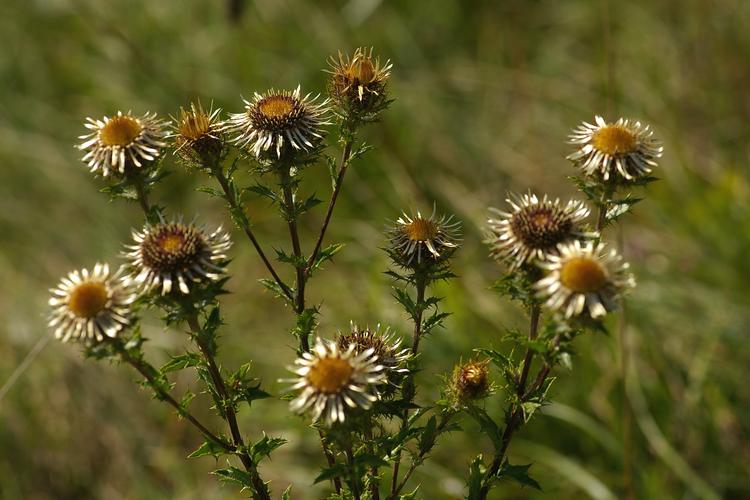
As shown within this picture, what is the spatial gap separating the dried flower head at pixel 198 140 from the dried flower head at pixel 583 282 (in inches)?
30.9

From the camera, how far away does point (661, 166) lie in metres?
4.21

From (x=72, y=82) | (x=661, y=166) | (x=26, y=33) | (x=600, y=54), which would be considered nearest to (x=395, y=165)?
(x=661, y=166)

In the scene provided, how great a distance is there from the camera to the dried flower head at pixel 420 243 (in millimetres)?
1791

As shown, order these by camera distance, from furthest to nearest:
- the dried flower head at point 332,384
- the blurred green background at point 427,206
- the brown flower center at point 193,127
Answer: the blurred green background at point 427,206, the brown flower center at point 193,127, the dried flower head at point 332,384

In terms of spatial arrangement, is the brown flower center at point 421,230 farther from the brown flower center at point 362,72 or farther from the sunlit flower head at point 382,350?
the brown flower center at point 362,72

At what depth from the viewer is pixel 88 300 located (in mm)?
1562

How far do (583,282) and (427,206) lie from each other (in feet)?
8.57

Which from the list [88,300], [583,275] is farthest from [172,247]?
[583,275]

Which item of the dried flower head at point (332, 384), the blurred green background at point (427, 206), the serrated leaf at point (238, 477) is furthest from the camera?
the blurred green background at point (427, 206)

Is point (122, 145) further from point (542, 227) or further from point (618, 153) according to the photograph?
point (618, 153)

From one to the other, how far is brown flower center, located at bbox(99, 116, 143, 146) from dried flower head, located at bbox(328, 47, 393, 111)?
0.46 meters

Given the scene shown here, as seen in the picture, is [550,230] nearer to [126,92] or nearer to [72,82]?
[126,92]

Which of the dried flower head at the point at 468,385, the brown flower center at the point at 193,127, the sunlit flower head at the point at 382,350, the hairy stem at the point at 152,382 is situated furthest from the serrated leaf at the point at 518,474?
the brown flower center at the point at 193,127

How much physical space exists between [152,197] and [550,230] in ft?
12.4
